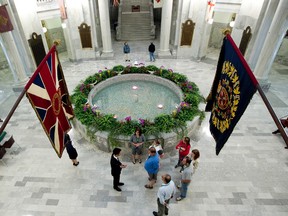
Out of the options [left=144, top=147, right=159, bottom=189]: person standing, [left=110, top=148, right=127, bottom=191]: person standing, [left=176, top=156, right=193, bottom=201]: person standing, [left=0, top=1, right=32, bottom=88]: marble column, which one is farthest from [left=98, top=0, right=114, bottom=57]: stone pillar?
[left=176, top=156, right=193, bottom=201]: person standing

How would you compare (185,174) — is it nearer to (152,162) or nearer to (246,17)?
(152,162)

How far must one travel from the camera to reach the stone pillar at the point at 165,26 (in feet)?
45.0

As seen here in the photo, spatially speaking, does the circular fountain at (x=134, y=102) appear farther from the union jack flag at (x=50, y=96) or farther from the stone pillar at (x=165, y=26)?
the stone pillar at (x=165, y=26)

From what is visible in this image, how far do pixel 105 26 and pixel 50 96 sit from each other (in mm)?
11430

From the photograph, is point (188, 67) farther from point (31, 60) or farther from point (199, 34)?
point (31, 60)

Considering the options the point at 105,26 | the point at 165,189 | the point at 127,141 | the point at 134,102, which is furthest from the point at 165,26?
the point at 165,189

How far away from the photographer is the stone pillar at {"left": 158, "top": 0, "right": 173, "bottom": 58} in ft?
45.0

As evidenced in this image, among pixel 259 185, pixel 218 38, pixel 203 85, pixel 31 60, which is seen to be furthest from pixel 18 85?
pixel 218 38

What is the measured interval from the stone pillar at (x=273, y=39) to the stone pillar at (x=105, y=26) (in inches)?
390

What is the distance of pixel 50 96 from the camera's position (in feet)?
14.4

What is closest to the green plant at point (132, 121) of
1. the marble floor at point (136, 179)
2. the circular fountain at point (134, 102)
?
the circular fountain at point (134, 102)

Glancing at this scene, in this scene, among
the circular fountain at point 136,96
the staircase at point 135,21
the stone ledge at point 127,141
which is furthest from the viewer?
the staircase at point 135,21

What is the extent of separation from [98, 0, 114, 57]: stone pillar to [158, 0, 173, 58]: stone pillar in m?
3.81

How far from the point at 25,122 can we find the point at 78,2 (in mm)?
9010
